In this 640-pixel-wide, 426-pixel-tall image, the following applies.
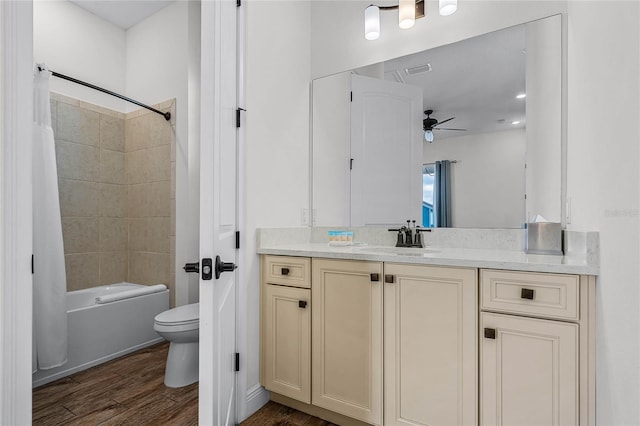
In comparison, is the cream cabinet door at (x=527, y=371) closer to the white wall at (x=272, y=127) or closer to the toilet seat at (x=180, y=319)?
the white wall at (x=272, y=127)

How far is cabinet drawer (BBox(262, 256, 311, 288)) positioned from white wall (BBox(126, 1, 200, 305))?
3.86 feet

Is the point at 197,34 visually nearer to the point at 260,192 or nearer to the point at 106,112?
the point at 106,112

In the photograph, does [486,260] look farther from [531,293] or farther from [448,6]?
[448,6]

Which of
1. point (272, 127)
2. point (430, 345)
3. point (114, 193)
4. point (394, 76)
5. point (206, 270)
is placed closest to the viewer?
point (206, 270)

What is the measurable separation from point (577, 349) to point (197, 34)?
3.22m

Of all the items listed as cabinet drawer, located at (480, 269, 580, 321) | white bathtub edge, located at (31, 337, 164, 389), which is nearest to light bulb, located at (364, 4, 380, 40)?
cabinet drawer, located at (480, 269, 580, 321)

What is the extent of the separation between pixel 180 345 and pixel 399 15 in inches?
95.7

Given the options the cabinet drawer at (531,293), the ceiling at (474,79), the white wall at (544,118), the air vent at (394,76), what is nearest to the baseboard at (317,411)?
the cabinet drawer at (531,293)

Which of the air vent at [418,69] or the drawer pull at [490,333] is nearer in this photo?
the drawer pull at [490,333]

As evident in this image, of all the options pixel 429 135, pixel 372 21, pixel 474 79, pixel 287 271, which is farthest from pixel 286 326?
pixel 372 21

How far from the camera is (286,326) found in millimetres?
1793

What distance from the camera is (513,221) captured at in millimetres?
1760

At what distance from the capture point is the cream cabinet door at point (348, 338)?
154cm

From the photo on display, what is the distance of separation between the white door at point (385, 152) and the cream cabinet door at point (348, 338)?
2.07ft
